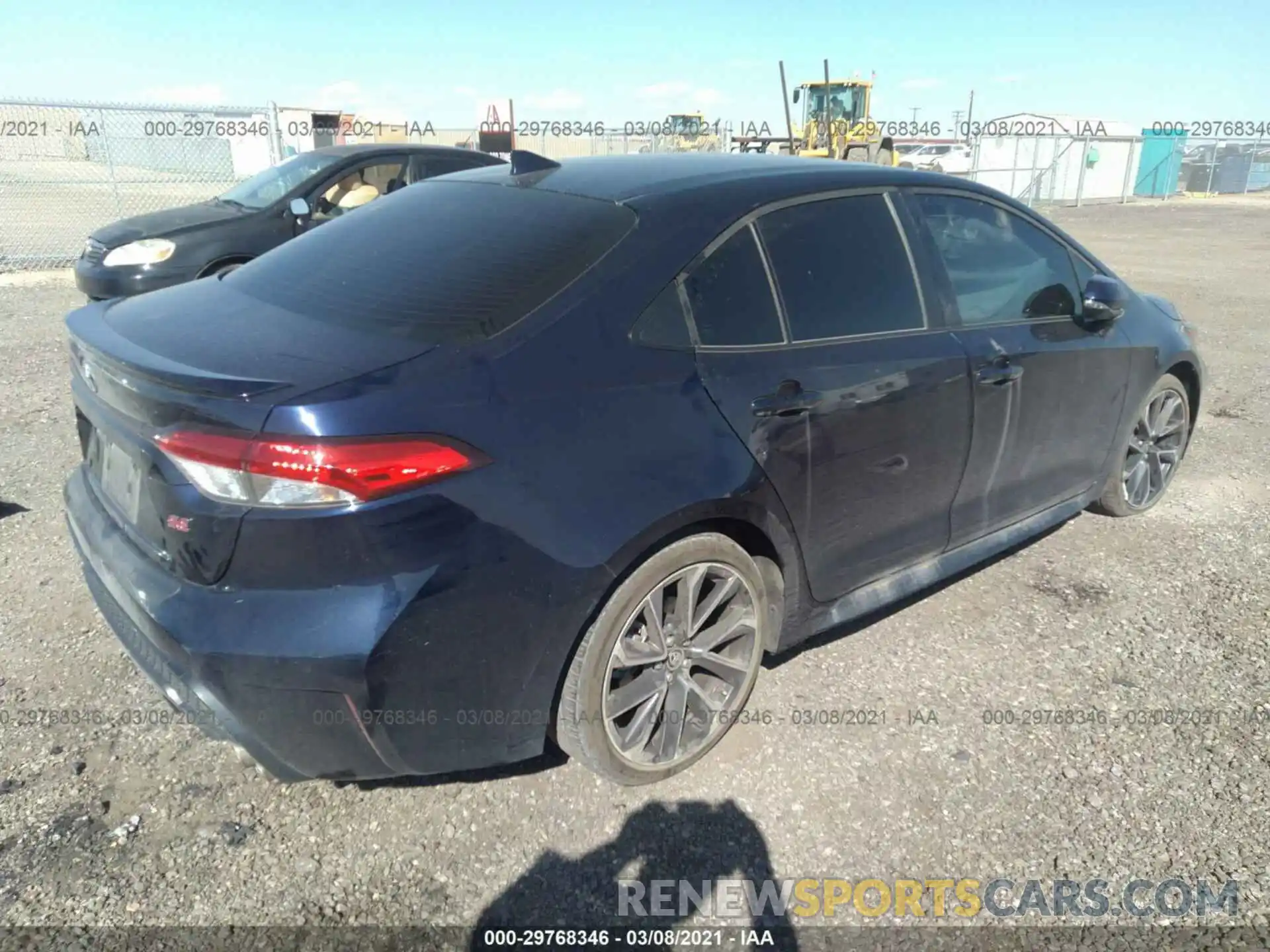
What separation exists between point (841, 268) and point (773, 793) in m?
1.64

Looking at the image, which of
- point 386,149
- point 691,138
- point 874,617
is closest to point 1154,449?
point 874,617

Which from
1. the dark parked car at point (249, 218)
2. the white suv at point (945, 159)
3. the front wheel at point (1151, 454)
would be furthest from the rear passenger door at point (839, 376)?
the white suv at point (945, 159)

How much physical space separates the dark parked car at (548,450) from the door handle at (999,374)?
3 centimetres

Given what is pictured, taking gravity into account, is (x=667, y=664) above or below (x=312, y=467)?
below

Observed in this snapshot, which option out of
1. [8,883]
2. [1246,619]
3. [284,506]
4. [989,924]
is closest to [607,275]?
[284,506]

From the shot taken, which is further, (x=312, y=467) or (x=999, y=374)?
(x=999, y=374)

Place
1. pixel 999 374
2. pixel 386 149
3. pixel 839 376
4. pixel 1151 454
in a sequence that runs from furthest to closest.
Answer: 1. pixel 386 149
2. pixel 1151 454
3. pixel 999 374
4. pixel 839 376

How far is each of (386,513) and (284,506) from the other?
0.22 meters

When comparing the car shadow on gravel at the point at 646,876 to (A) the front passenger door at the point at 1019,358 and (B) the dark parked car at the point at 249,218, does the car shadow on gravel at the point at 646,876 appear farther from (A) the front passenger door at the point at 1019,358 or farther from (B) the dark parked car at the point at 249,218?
(B) the dark parked car at the point at 249,218

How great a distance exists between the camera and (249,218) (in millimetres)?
7793


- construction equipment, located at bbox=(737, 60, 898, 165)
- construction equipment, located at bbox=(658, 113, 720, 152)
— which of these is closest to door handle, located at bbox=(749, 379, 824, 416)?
construction equipment, located at bbox=(658, 113, 720, 152)

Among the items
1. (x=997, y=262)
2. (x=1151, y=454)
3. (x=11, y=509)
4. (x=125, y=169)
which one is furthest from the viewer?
(x=125, y=169)

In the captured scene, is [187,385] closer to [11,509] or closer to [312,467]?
[312,467]

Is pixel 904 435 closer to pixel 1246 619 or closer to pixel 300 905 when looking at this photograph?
pixel 1246 619
